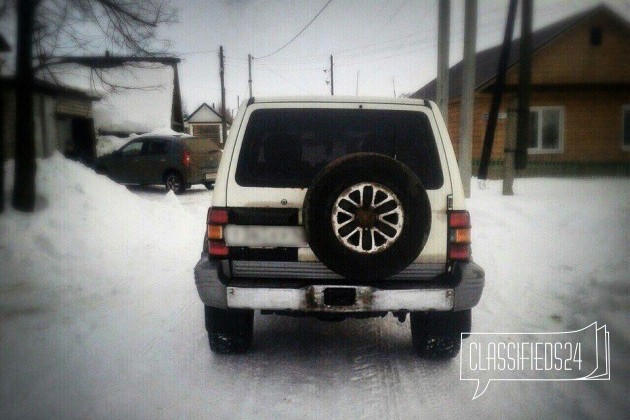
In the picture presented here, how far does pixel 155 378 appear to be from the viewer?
11.9ft

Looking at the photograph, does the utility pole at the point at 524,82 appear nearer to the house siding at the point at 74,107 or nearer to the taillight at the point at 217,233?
the taillight at the point at 217,233

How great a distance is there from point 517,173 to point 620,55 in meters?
6.03

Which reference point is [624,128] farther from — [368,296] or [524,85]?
[368,296]

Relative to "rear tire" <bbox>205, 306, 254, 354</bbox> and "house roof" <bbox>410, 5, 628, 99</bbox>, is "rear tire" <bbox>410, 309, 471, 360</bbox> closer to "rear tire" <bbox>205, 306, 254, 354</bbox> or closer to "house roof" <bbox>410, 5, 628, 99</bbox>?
"rear tire" <bbox>205, 306, 254, 354</bbox>

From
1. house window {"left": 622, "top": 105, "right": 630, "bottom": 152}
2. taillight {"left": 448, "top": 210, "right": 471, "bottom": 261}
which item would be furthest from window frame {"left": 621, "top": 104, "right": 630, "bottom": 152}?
taillight {"left": 448, "top": 210, "right": 471, "bottom": 261}

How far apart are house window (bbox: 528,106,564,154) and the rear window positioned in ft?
62.0

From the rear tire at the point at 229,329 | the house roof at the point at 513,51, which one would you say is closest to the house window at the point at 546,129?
the house roof at the point at 513,51

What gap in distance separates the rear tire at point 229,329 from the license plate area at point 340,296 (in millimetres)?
713

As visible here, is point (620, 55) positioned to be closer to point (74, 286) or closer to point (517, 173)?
point (517, 173)

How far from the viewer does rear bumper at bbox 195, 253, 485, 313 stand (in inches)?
133

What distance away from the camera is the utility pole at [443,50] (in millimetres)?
12195

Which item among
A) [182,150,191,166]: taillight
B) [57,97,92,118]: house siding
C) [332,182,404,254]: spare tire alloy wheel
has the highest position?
[57,97,92,118]: house siding

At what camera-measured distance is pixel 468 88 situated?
11.3m

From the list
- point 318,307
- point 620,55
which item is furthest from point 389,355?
point 620,55
